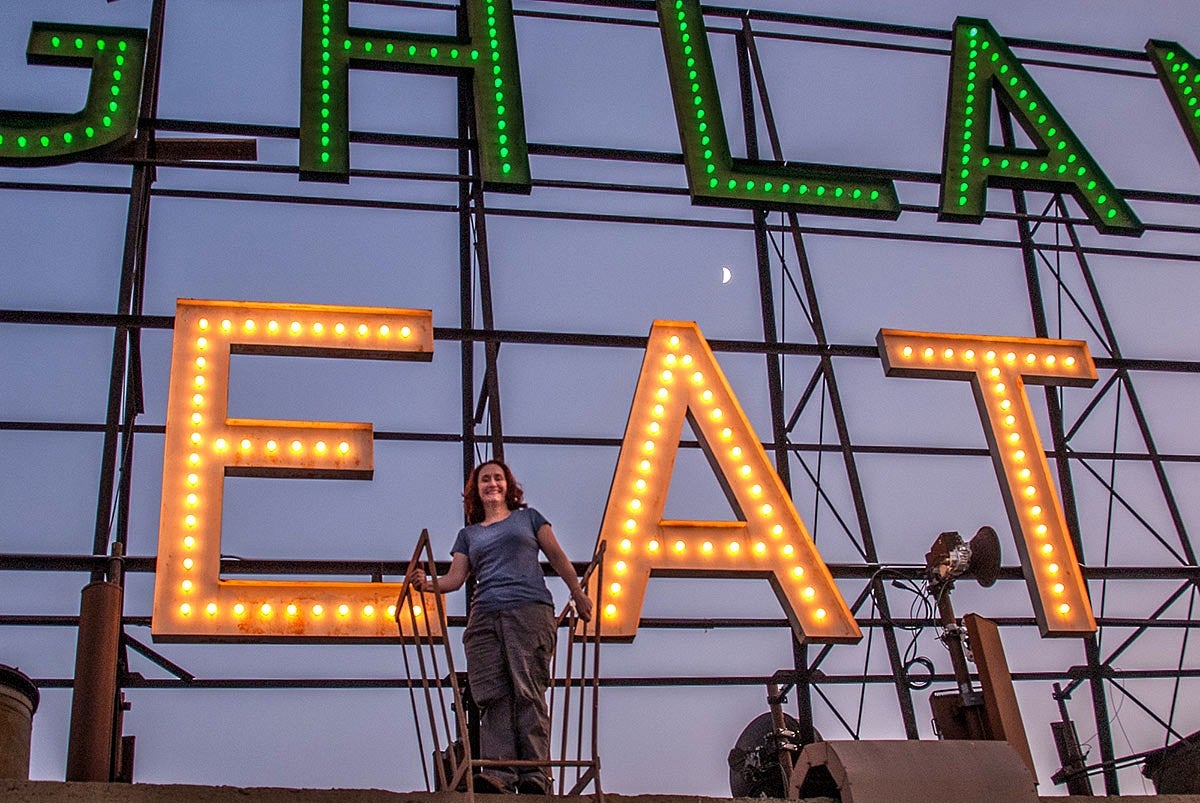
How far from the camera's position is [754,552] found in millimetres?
8117

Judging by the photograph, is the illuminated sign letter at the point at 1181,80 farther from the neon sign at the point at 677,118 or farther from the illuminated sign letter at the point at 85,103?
the illuminated sign letter at the point at 85,103

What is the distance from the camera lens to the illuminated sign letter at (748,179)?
34.4 feet

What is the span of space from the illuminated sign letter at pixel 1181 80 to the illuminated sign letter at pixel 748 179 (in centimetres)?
323

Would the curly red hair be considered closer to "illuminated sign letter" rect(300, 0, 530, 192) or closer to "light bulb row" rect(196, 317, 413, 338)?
"light bulb row" rect(196, 317, 413, 338)

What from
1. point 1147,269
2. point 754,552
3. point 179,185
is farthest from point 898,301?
point 754,552

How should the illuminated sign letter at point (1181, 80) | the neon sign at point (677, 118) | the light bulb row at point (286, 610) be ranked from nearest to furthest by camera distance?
the light bulb row at point (286, 610) → the neon sign at point (677, 118) → the illuminated sign letter at point (1181, 80)

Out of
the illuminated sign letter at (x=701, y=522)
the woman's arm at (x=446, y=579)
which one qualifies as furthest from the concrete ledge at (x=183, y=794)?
the illuminated sign letter at (x=701, y=522)

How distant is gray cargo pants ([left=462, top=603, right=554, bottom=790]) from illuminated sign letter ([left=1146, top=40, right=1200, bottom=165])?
8325 mm

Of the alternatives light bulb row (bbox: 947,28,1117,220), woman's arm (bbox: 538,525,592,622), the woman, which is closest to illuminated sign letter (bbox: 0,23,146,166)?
the woman

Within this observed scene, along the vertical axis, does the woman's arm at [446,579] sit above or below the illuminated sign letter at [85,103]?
below

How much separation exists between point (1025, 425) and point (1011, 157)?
10.2 feet

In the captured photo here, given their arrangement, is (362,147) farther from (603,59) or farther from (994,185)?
(994,185)

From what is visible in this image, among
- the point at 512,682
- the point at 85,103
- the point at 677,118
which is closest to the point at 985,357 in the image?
the point at 677,118

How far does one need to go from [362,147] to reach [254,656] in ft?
27.1
